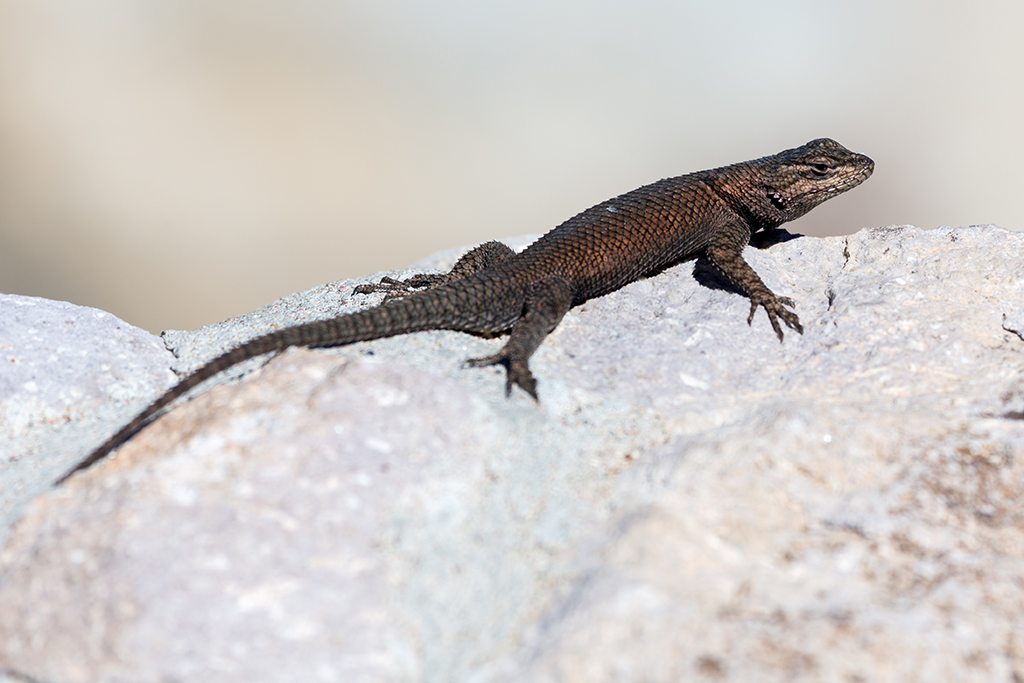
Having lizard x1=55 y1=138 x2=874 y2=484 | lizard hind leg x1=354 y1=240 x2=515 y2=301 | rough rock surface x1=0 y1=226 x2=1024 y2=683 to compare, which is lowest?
rough rock surface x1=0 y1=226 x2=1024 y2=683

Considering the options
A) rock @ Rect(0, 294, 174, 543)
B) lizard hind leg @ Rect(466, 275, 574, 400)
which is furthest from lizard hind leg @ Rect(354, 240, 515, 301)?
rock @ Rect(0, 294, 174, 543)

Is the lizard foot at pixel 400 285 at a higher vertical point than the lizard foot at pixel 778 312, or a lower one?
higher

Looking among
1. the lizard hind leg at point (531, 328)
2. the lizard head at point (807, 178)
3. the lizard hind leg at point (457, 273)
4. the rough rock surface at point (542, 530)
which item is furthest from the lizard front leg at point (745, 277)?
the lizard hind leg at point (457, 273)

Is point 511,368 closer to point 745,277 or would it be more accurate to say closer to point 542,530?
point 542,530

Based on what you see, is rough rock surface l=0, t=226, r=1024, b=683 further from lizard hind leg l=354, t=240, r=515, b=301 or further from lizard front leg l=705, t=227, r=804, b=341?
lizard hind leg l=354, t=240, r=515, b=301

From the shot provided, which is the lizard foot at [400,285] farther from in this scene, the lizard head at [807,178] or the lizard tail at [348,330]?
the lizard head at [807,178]

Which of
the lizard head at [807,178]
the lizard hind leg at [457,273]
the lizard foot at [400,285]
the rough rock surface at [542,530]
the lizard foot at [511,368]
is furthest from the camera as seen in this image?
the lizard head at [807,178]

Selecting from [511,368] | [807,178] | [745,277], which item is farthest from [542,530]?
[807,178]

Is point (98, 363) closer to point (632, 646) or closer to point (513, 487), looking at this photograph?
point (513, 487)

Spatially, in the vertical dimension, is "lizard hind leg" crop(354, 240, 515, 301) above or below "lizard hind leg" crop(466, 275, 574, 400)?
above
